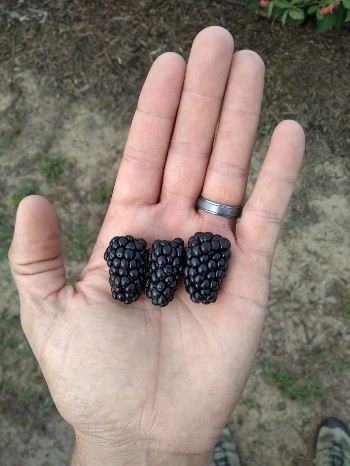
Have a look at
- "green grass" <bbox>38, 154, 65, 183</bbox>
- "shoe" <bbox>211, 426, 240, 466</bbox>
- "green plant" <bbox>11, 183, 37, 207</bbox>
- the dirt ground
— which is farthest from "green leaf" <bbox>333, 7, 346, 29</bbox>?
"shoe" <bbox>211, 426, 240, 466</bbox>

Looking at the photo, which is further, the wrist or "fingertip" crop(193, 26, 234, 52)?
"fingertip" crop(193, 26, 234, 52)

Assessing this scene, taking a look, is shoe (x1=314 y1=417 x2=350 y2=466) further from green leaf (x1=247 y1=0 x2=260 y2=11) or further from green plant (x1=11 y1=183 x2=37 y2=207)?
green leaf (x1=247 y1=0 x2=260 y2=11)

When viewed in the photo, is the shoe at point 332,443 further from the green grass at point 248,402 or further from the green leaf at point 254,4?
the green leaf at point 254,4

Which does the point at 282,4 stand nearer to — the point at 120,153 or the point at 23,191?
the point at 120,153

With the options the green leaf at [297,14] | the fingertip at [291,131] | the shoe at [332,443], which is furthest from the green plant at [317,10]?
the shoe at [332,443]

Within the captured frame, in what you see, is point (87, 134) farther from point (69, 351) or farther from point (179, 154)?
point (69, 351)

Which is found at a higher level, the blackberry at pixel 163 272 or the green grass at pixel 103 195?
the blackberry at pixel 163 272

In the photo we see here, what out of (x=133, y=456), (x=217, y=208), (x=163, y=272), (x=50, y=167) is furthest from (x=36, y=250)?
(x=50, y=167)
